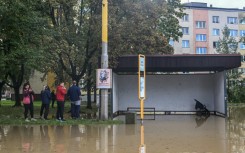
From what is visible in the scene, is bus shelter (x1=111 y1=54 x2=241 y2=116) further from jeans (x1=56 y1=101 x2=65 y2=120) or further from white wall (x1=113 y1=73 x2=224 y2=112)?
jeans (x1=56 y1=101 x2=65 y2=120)

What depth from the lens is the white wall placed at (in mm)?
24578

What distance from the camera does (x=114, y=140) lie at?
39.5 feet

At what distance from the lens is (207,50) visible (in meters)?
79.8

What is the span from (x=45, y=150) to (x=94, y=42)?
1659 centimetres

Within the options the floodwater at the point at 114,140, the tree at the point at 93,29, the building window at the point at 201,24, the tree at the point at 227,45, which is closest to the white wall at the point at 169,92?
the tree at the point at 93,29

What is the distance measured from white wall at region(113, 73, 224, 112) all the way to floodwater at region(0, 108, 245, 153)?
29.8ft

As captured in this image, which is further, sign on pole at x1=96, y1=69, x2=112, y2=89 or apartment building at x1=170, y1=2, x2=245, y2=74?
apartment building at x1=170, y1=2, x2=245, y2=74

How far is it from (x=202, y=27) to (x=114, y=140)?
70649 millimetres

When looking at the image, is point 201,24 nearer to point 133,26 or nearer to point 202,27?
point 202,27

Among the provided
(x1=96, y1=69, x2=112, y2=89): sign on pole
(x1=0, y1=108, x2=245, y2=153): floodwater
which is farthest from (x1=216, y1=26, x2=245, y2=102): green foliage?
(x1=0, y1=108, x2=245, y2=153): floodwater

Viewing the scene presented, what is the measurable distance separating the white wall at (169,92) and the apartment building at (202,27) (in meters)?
54.0

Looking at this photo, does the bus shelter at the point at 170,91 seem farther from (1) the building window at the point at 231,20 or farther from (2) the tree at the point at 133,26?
(1) the building window at the point at 231,20

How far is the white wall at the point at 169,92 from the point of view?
24578mm

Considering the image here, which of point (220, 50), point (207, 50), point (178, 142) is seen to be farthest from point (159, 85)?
point (207, 50)
